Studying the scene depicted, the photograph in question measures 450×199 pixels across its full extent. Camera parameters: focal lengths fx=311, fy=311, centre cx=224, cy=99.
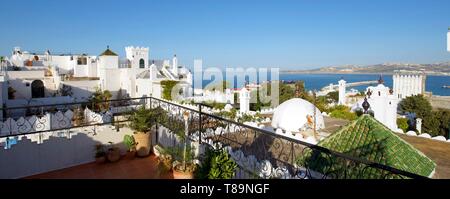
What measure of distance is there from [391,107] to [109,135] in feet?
31.0

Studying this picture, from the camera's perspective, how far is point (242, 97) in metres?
14.9

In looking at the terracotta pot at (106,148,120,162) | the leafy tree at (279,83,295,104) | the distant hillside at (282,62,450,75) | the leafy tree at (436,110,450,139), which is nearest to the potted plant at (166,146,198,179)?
the terracotta pot at (106,148,120,162)

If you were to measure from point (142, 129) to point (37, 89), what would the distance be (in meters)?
20.0

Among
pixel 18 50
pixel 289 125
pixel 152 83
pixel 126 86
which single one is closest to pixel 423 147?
pixel 289 125

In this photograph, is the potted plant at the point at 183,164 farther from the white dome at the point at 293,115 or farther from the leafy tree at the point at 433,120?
the leafy tree at the point at 433,120

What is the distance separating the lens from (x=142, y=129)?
238 inches

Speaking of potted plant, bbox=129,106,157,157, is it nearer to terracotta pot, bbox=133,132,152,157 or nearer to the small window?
terracotta pot, bbox=133,132,152,157

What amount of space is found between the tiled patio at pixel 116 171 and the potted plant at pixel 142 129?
0.21 metres

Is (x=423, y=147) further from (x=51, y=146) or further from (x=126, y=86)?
(x=126, y=86)

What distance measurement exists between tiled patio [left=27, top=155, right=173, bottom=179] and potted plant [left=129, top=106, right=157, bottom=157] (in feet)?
0.70

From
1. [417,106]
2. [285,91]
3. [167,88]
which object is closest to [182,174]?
[167,88]

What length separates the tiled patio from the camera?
515 cm

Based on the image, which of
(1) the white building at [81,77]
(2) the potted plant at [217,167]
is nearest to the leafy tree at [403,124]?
(1) the white building at [81,77]
